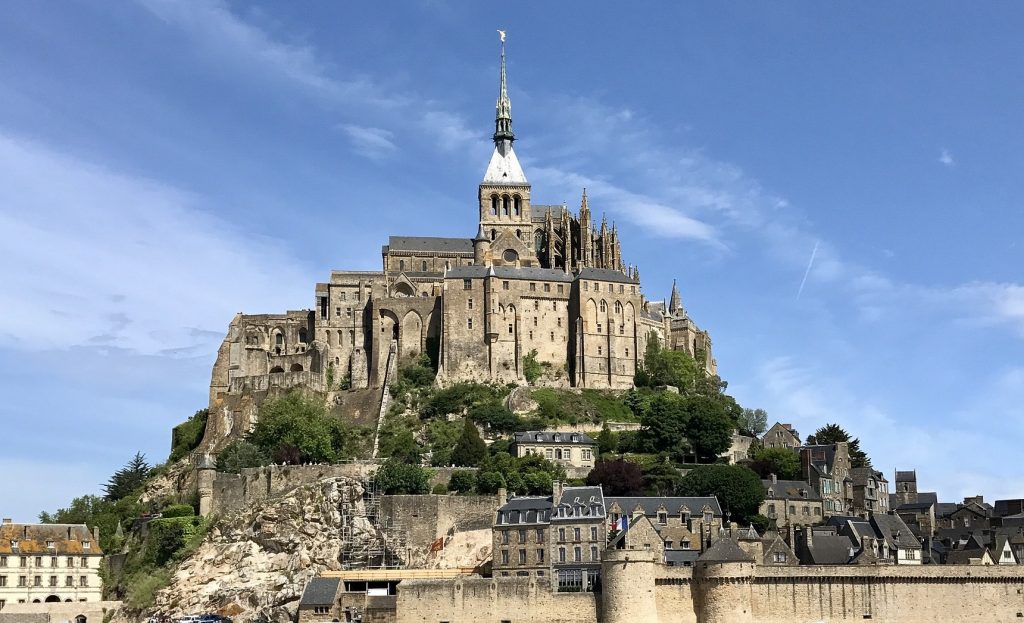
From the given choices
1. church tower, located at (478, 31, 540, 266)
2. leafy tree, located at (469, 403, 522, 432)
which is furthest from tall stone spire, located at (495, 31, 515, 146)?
leafy tree, located at (469, 403, 522, 432)

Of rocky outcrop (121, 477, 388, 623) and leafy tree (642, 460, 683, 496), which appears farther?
leafy tree (642, 460, 683, 496)

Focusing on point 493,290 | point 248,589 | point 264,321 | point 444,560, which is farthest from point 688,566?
point 264,321

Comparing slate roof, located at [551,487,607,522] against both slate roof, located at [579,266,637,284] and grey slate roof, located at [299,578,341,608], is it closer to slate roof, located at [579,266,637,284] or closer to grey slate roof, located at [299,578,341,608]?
grey slate roof, located at [299,578,341,608]

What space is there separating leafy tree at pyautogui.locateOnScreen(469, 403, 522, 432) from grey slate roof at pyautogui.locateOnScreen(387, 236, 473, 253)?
19.7 meters

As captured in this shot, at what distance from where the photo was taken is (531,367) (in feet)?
301

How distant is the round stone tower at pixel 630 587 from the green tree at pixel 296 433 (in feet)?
87.7

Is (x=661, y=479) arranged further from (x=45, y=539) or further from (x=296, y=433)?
(x=45, y=539)

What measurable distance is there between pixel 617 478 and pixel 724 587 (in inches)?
598

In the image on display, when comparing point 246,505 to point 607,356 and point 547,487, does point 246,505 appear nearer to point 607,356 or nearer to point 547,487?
point 547,487

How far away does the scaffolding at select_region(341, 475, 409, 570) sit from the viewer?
68.6 metres

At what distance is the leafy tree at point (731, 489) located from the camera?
2795 inches

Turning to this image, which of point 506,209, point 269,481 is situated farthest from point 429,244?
point 269,481

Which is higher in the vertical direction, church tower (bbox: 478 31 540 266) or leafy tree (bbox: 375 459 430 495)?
church tower (bbox: 478 31 540 266)

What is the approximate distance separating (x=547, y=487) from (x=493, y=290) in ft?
75.5
